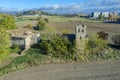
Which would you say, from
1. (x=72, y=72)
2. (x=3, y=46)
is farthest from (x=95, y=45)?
(x=3, y=46)

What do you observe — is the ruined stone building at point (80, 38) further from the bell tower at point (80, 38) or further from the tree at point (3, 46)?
the tree at point (3, 46)

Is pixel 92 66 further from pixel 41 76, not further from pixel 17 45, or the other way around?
pixel 17 45

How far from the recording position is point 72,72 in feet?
125

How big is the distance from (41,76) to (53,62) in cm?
772

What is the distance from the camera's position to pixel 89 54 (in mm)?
46812

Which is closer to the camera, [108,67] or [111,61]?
[108,67]

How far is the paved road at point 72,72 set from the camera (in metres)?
35.4

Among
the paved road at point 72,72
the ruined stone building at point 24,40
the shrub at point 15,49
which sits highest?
the ruined stone building at point 24,40

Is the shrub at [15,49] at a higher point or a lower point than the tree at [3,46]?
lower

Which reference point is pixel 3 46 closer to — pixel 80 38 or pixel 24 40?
pixel 24 40

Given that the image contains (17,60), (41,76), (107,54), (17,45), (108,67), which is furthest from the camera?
(17,45)

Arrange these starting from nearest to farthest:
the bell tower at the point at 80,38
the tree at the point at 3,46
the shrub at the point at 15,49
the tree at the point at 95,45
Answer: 1. the tree at the point at 3,46
2. the bell tower at the point at 80,38
3. the tree at the point at 95,45
4. the shrub at the point at 15,49

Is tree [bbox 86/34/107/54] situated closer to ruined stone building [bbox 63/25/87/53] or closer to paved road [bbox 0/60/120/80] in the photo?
ruined stone building [bbox 63/25/87/53]

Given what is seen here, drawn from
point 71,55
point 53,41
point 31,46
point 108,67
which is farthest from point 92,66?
point 31,46
